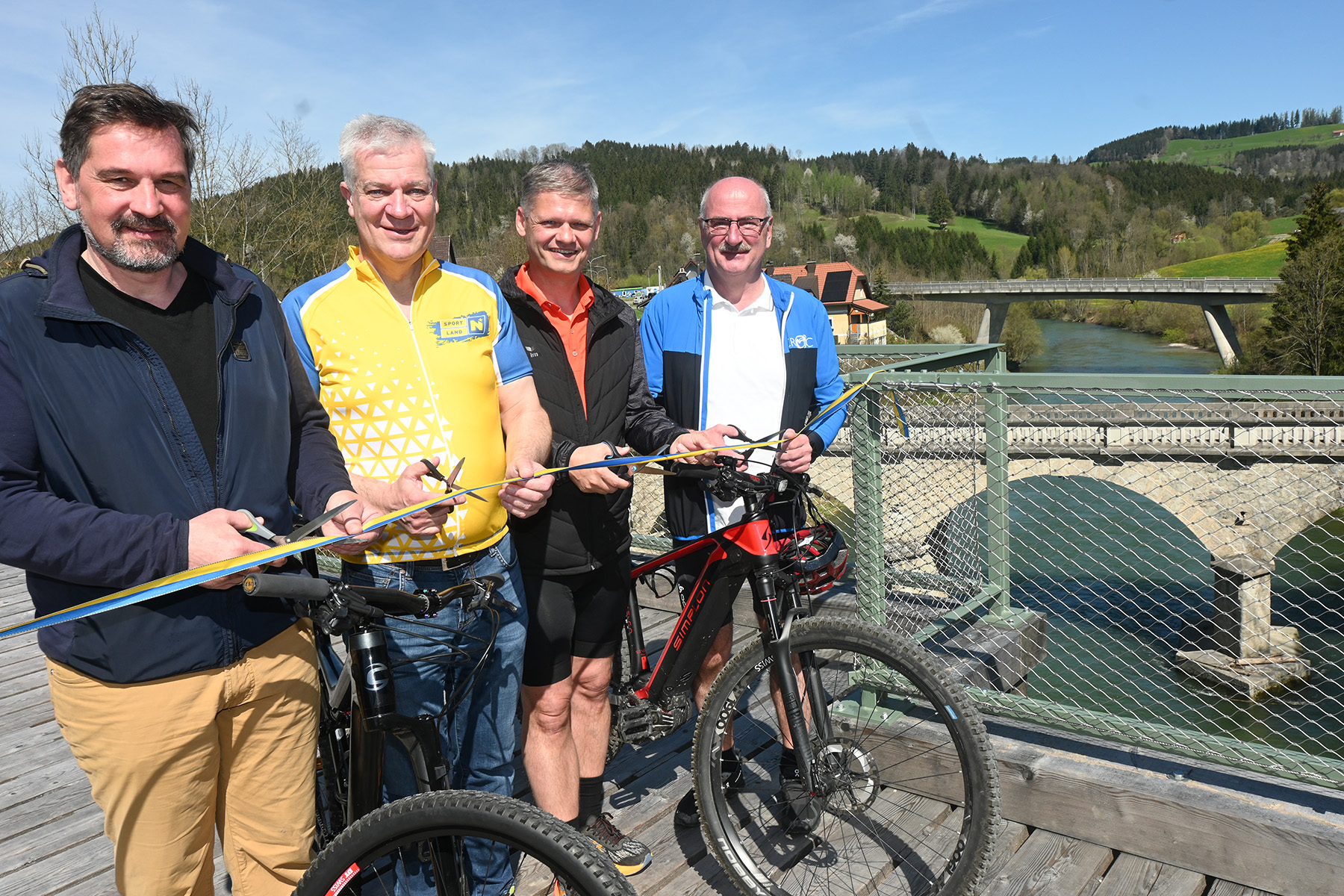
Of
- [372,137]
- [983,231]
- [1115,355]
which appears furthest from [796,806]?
[983,231]

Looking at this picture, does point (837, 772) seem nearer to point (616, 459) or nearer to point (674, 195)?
point (616, 459)

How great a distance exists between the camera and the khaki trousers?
154 cm

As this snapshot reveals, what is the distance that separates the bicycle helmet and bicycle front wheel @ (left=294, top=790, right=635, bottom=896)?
1.05 metres

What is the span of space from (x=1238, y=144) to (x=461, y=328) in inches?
8810

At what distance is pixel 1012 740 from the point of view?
9.28 feet

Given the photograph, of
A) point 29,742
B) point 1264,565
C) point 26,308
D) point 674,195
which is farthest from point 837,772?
point 674,195

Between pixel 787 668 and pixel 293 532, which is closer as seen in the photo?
pixel 293 532

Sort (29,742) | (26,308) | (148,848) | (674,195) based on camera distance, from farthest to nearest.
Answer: (674,195)
(29,742)
(148,848)
(26,308)

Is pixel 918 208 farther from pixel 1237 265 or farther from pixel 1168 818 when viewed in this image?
pixel 1168 818

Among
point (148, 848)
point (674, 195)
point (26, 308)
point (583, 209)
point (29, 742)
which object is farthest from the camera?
point (674, 195)

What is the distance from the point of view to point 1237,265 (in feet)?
259

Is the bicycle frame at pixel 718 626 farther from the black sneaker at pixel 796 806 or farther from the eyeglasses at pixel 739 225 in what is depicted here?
the eyeglasses at pixel 739 225

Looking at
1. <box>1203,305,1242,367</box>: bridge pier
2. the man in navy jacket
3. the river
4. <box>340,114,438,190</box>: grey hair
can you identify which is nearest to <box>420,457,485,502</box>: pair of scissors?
the man in navy jacket

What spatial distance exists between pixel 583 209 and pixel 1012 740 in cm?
218
